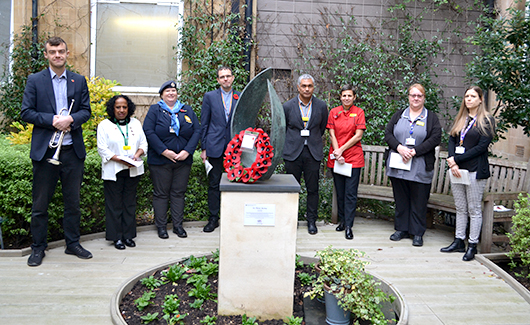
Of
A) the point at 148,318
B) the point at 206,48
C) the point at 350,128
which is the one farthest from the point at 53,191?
the point at 206,48

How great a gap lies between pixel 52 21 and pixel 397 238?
6663 millimetres

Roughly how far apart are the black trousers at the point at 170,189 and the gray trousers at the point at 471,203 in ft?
10.3

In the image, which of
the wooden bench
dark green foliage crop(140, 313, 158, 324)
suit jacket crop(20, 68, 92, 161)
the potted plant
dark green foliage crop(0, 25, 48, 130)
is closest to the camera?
the potted plant

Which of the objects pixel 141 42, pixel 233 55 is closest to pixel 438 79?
pixel 233 55

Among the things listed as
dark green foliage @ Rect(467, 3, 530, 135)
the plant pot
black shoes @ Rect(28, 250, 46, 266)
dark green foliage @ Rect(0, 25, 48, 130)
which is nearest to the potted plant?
the plant pot

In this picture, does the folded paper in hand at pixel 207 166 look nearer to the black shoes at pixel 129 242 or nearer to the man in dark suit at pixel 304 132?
the man in dark suit at pixel 304 132

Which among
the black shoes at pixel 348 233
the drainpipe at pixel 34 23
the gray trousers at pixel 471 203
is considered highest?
the drainpipe at pixel 34 23

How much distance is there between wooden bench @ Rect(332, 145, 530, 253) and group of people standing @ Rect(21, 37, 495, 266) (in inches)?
7.4

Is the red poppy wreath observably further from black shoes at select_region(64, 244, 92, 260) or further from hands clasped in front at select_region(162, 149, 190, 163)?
black shoes at select_region(64, 244, 92, 260)

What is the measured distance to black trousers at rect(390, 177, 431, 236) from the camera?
537cm

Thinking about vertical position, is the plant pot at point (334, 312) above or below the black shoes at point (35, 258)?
above

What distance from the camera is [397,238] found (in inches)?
218

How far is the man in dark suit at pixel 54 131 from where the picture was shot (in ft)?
14.0

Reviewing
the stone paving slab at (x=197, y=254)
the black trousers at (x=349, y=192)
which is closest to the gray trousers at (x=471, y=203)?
the stone paving slab at (x=197, y=254)
